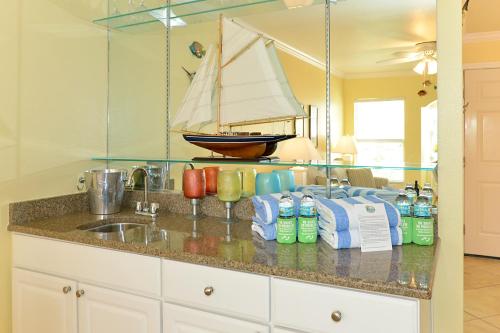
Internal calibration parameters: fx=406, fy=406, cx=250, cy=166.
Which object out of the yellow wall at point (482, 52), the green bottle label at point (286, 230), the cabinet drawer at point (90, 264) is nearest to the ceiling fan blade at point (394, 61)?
the green bottle label at point (286, 230)

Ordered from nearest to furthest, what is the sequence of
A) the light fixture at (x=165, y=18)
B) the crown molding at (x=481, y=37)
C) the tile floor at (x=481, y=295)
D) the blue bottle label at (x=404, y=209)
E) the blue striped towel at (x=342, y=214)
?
1. the blue striped towel at (x=342, y=214)
2. the blue bottle label at (x=404, y=209)
3. the light fixture at (x=165, y=18)
4. the tile floor at (x=481, y=295)
5. the crown molding at (x=481, y=37)

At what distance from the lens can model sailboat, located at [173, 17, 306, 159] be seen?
1881 mm

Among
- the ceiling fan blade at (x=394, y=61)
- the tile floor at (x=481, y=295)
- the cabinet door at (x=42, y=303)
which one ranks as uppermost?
the ceiling fan blade at (x=394, y=61)

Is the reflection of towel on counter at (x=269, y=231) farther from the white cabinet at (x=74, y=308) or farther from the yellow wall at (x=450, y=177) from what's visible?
the yellow wall at (x=450, y=177)

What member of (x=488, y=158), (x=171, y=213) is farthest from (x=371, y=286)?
(x=488, y=158)

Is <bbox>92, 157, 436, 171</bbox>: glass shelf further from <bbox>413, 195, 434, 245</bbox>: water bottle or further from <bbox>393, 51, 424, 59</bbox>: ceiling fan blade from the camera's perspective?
<bbox>393, 51, 424, 59</bbox>: ceiling fan blade

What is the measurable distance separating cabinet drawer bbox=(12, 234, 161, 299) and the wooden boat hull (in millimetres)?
655

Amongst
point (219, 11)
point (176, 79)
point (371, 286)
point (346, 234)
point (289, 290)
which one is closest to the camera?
point (371, 286)

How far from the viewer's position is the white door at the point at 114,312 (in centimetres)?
153

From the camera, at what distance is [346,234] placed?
56.9 inches

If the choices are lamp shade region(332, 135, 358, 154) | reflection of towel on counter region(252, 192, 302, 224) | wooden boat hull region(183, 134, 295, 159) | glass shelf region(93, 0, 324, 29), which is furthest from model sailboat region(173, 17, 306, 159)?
reflection of towel on counter region(252, 192, 302, 224)

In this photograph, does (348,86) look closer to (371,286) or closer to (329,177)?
(329,177)

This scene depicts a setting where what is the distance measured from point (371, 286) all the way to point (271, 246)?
0.46 meters

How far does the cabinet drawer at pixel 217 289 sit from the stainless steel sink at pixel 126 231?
304 millimetres
